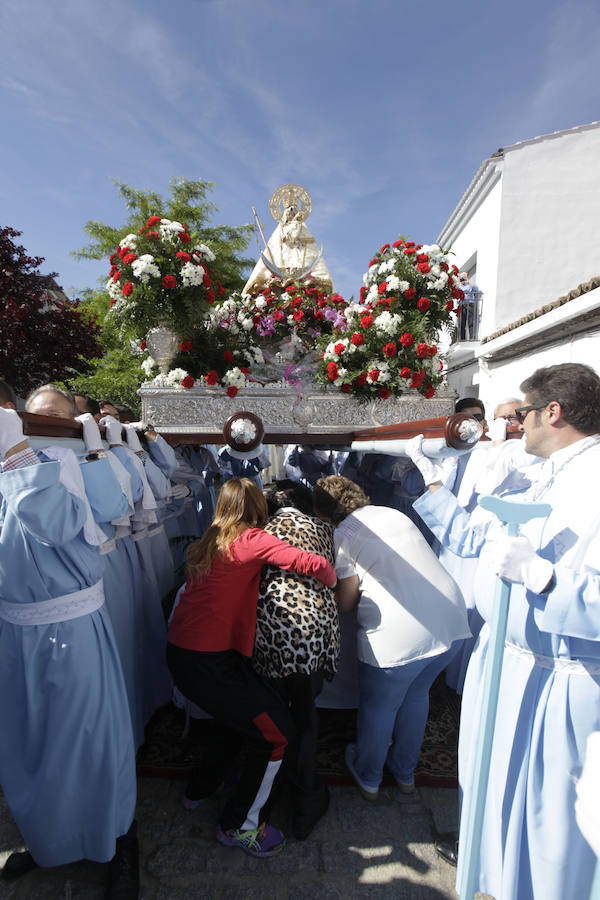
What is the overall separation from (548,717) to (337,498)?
4.65 feet

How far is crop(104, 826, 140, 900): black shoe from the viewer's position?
199 cm

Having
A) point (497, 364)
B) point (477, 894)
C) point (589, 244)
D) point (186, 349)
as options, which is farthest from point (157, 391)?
point (589, 244)

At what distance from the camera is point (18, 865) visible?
6.95 feet

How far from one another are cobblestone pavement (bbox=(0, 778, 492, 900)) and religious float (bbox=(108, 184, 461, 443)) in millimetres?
2461

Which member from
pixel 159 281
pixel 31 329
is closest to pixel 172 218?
pixel 31 329

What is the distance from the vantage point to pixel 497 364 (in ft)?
33.6

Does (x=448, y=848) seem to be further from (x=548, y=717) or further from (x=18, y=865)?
(x=18, y=865)

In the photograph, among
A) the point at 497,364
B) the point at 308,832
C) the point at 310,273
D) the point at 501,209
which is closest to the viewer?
the point at 308,832

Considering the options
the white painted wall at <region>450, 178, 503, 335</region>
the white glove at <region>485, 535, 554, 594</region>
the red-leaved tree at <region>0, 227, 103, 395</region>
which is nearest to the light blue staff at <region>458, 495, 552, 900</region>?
the white glove at <region>485, 535, 554, 594</region>

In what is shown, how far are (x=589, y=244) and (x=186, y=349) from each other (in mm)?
10829

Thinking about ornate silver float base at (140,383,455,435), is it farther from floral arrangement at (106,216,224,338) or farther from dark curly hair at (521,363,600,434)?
dark curly hair at (521,363,600,434)

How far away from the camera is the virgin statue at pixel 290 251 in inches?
221

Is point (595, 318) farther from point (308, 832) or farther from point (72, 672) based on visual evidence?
point (72, 672)

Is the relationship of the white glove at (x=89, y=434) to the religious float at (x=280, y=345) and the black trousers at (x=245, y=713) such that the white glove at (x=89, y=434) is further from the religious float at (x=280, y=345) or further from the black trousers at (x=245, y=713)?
the religious float at (x=280, y=345)
